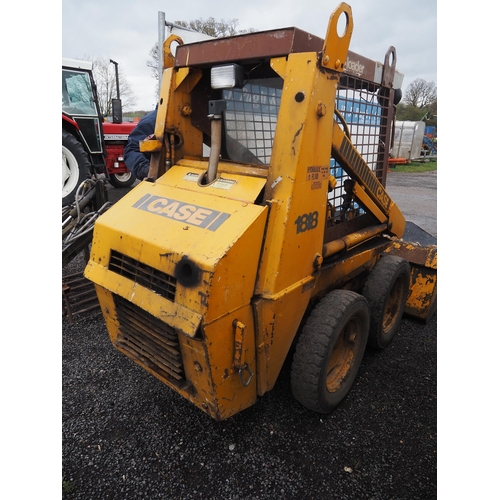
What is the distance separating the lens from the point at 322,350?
204 centimetres

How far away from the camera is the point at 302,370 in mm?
2076

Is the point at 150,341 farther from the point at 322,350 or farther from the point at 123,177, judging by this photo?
the point at 123,177

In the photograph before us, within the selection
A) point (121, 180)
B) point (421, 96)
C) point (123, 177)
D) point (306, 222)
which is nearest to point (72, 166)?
point (121, 180)

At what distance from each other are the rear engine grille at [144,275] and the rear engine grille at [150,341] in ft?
0.54

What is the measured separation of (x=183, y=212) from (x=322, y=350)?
3.55 feet

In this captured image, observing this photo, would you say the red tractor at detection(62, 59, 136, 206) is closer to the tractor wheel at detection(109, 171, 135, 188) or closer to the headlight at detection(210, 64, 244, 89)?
the tractor wheel at detection(109, 171, 135, 188)

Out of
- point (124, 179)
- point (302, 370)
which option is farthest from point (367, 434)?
point (124, 179)

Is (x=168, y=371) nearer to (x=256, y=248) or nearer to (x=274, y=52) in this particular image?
(x=256, y=248)

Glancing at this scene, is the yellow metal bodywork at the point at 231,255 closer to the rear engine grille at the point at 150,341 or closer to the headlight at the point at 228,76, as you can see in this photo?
the rear engine grille at the point at 150,341

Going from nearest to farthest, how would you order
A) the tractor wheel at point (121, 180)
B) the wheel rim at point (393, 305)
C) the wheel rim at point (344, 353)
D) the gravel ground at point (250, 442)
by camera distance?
1. the gravel ground at point (250, 442)
2. the wheel rim at point (344, 353)
3. the wheel rim at point (393, 305)
4. the tractor wheel at point (121, 180)

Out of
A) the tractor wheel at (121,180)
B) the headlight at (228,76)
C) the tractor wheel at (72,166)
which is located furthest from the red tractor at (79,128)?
the headlight at (228,76)

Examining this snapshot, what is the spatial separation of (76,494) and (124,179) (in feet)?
26.9

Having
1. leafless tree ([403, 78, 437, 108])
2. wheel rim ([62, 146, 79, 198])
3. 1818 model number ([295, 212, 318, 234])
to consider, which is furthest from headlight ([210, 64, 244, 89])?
leafless tree ([403, 78, 437, 108])

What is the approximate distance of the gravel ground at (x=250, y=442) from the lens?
6.17ft
